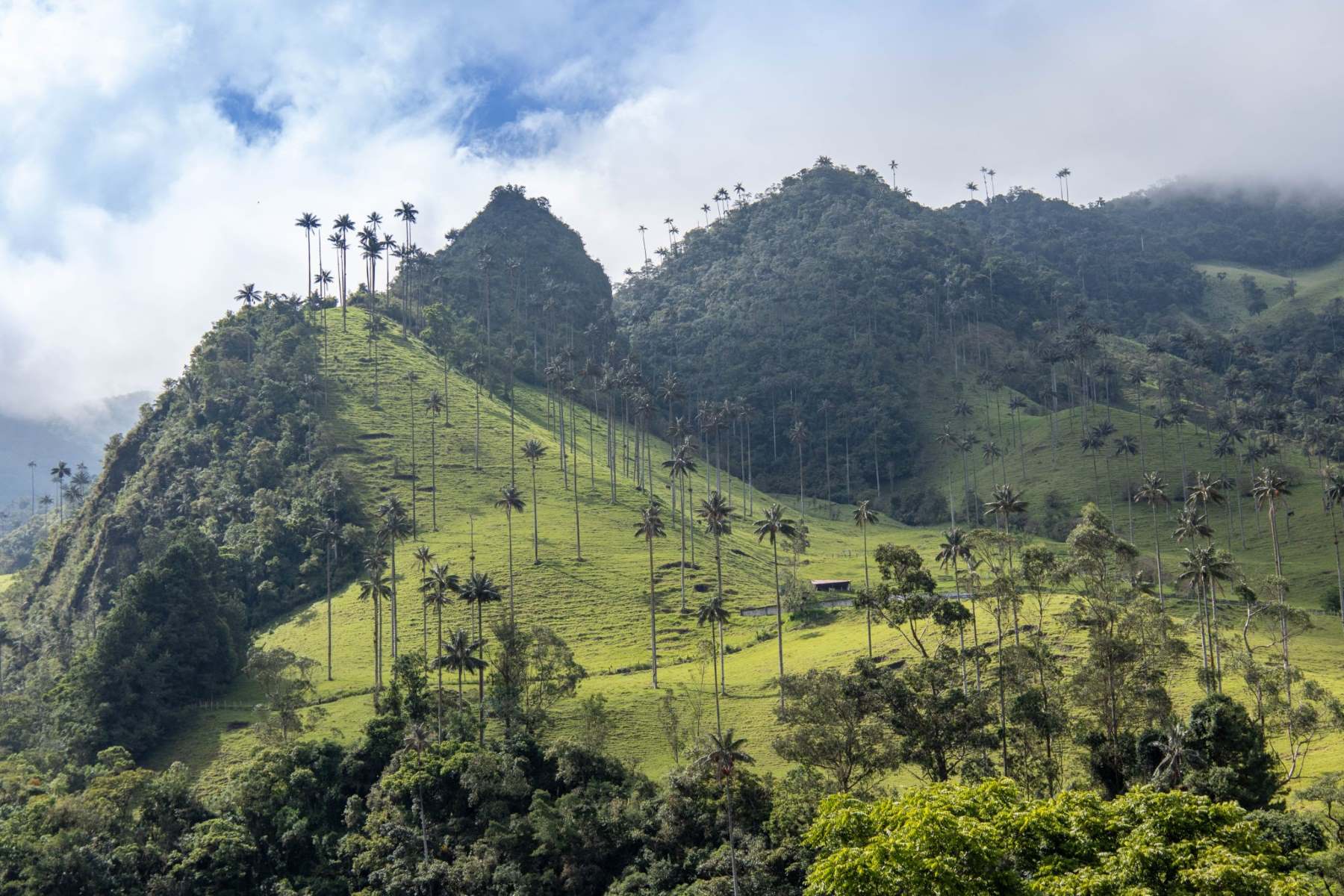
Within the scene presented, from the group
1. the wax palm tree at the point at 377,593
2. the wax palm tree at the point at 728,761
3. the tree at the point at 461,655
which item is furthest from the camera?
the wax palm tree at the point at 377,593

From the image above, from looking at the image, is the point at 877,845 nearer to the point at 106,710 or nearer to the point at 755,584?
the point at 106,710

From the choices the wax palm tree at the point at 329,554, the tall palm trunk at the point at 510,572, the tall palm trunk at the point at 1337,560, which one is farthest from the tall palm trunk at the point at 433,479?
the tall palm trunk at the point at 1337,560

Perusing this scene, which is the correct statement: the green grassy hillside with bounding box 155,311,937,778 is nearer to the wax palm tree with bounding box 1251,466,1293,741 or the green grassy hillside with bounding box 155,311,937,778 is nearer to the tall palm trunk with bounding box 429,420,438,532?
the tall palm trunk with bounding box 429,420,438,532

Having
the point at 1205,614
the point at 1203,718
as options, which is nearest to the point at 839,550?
the point at 1205,614

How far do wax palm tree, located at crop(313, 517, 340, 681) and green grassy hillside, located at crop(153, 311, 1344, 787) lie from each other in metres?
1.52

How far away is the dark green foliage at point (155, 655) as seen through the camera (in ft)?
385

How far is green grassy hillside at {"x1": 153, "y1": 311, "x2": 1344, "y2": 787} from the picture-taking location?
356 ft

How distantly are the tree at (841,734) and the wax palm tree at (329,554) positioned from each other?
67.1m

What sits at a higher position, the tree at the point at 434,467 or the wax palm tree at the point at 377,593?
the tree at the point at 434,467

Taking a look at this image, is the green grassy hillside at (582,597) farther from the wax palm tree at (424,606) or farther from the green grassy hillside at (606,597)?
the wax palm tree at (424,606)

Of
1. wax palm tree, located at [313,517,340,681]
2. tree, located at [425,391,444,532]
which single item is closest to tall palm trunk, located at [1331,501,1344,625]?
wax palm tree, located at [313,517,340,681]

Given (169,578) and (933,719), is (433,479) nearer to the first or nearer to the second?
(169,578)

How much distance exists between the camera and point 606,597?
479 ft

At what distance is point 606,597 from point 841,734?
7117 cm
